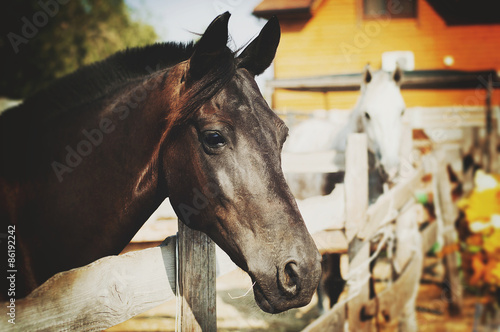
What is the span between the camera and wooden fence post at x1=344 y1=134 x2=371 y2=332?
8.82 feet

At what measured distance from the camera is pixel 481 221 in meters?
4.19

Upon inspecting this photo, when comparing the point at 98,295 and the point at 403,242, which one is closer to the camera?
the point at 98,295

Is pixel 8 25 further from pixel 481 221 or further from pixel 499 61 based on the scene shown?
pixel 499 61

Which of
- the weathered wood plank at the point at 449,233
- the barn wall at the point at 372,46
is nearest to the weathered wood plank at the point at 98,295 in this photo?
the weathered wood plank at the point at 449,233

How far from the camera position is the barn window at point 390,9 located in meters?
15.0

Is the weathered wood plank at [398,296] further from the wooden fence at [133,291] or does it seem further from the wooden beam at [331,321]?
the wooden fence at [133,291]

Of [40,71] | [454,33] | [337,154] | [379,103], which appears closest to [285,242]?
[337,154]

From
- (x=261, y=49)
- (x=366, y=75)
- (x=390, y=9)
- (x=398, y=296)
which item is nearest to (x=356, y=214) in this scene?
(x=398, y=296)

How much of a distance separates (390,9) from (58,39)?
50.3 feet

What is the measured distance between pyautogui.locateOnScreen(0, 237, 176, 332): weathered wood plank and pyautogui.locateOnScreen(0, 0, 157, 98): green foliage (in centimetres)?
1356

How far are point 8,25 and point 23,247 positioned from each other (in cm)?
1447

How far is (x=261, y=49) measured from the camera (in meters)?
1.79

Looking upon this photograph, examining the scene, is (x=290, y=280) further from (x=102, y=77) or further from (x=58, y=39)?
(x=58, y=39)

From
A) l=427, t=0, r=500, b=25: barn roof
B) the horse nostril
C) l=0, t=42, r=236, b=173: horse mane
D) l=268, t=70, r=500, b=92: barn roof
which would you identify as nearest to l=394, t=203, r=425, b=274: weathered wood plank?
the horse nostril
